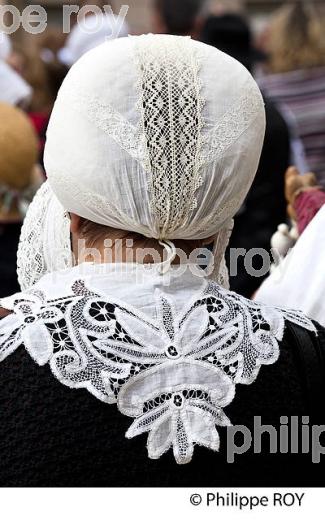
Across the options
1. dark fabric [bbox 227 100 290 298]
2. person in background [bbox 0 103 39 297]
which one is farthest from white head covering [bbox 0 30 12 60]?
person in background [bbox 0 103 39 297]

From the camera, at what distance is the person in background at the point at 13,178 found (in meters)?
3.45

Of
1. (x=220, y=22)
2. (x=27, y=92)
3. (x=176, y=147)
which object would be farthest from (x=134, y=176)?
(x=27, y=92)

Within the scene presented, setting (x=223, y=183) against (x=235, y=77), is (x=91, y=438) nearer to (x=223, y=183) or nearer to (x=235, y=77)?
(x=223, y=183)

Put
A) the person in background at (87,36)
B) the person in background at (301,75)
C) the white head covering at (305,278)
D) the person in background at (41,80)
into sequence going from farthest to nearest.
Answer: the person in background at (87,36), the person in background at (41,80), the person in background at (301,75), the white head covering at (305,278)

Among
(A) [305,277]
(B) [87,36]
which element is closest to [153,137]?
(A) [305,277]

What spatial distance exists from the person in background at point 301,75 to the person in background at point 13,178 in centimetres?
189

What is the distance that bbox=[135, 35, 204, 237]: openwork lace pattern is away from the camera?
1.69m

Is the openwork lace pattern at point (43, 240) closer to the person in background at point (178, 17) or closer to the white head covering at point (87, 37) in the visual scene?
the person in background at point (178, 17)

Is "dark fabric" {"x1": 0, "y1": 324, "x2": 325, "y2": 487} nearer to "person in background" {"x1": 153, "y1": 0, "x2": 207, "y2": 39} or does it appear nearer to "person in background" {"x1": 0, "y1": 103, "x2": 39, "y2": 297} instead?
"person in background" {"x1": 0, "y1": 103, "x2": 39, "y2": 297}

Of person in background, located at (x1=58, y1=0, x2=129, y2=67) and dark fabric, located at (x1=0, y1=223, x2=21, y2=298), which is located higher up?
person in background, located at (x1=58, y1=0, x2=129, y2=67)

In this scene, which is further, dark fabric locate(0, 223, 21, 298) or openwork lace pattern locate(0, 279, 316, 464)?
dark fabric locate(0, 223, 21, 298)

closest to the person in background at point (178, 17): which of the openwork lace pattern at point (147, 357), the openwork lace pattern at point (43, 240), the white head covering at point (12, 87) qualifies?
A: the white head covering at point (12, 87)

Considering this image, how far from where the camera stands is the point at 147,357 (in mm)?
1720

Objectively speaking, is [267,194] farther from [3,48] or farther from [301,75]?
[3,48]
